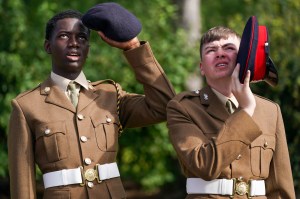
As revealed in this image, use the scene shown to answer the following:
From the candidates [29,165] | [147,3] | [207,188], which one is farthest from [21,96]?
[147,3]

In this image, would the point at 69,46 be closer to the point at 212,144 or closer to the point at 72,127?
the point at 72,127

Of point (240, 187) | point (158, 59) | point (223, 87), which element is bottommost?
point (240, 187)

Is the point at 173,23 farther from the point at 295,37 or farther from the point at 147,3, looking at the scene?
the point at 295,37

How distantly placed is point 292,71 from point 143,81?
4.34 metres

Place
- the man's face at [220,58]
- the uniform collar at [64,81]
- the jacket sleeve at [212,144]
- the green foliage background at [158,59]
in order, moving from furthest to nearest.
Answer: the green foliage background at [158,59] < the uniform collar at [64,81] < the man's face at [220,58] < the jacket sleeve at [212,144]

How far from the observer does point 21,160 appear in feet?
21.0

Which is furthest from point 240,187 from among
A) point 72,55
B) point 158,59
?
point 158,59

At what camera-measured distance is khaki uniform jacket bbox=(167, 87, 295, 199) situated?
19.3 feet

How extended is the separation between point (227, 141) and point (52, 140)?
3.88 feet

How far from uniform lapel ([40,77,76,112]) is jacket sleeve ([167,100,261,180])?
32.0 inches

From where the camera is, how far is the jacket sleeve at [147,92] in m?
6.57

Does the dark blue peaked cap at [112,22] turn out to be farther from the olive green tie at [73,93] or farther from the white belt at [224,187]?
the white belt at [224,187]

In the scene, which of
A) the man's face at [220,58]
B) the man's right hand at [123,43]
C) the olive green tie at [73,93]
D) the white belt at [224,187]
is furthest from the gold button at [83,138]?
the man's face at [220,58]

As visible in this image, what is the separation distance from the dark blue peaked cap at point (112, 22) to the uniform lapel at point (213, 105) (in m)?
0.64
